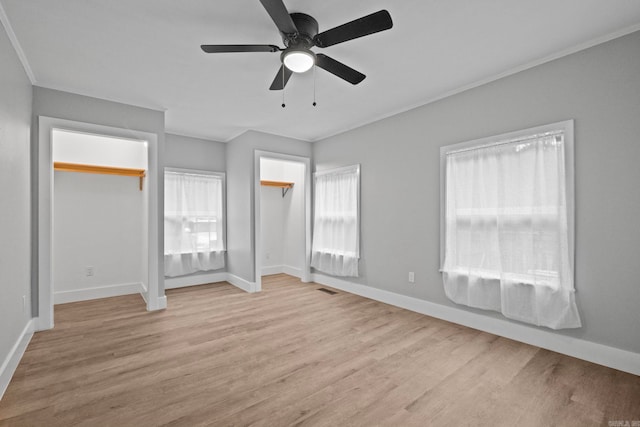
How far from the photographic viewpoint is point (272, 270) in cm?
623

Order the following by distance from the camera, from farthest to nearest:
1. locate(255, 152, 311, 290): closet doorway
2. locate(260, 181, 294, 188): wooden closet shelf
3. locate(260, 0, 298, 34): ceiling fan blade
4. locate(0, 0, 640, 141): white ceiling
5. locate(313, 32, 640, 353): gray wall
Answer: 1. locate(260, 181, 294, 188): wooden closet shelf
2. locate(255, 152, 311, 290): closet doorway
3. locate(313, 32, 640, 353): gray wall
4. locate(0, 0, 640, 141): white ceiling
5. locate(260, 0, 298, 34): ceiling fan blade

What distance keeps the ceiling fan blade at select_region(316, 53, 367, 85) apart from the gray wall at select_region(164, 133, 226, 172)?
12.1ft

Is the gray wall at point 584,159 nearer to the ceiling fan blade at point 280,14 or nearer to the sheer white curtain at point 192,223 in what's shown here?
the ceiling fan blade at point 280,14

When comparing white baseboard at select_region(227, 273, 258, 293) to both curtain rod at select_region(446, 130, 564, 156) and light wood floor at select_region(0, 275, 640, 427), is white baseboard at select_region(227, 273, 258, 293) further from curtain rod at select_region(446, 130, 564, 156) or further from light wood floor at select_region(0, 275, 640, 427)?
curtain rod at select_region(446, 130, 564, 156)

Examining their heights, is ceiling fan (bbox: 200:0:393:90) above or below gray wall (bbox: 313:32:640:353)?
above

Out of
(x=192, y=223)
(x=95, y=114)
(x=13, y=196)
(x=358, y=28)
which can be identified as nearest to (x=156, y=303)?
(x=192, y=223)

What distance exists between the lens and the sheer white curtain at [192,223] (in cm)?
499

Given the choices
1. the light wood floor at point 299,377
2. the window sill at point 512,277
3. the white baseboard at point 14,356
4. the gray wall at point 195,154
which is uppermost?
the gray wall at point 195,154

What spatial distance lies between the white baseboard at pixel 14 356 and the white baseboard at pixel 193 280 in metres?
1.95

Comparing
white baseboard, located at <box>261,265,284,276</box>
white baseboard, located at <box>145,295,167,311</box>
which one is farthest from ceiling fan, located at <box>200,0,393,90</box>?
white baseboard, located at <box>261,265,284,276</box>

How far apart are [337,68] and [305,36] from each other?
0.36 m

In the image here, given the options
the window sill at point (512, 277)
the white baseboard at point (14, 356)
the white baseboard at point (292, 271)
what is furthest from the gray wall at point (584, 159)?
the white baseboard at point (14, 356)

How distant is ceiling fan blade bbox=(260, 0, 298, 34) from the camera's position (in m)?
1.68

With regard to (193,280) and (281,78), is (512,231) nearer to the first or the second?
(281,78)
